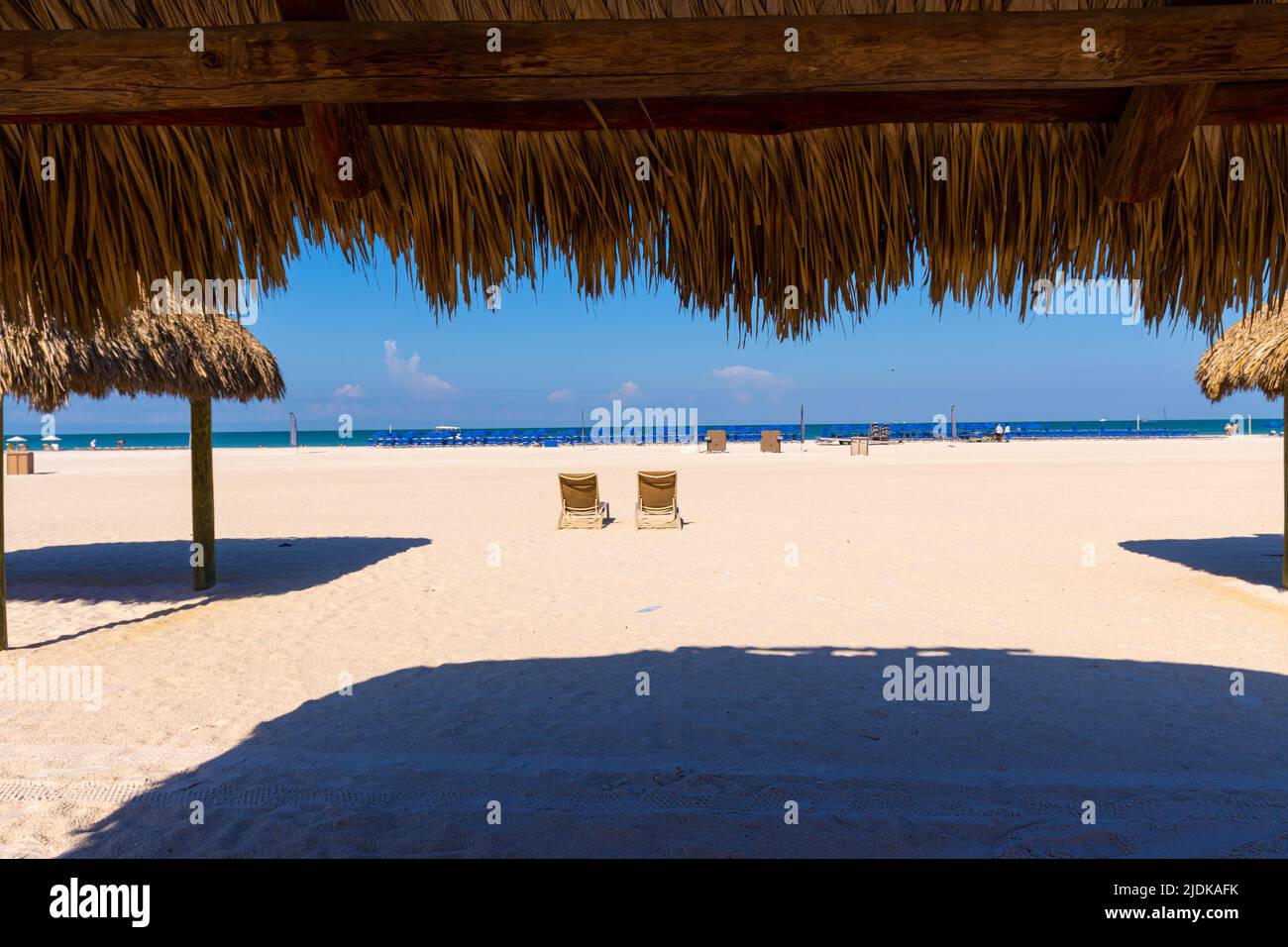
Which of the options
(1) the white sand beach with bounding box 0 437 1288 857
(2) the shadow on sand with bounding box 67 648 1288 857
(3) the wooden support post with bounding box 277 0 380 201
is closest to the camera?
(3) the wooden support post with bounding box 277 0 380 201

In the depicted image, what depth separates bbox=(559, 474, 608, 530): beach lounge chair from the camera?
10.3 m

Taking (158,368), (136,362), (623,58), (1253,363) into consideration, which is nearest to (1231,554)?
(1253,363)

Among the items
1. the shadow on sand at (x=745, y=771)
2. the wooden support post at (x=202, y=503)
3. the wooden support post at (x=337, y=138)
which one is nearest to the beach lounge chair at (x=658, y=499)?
the wooden support post at (x=202, y=503)

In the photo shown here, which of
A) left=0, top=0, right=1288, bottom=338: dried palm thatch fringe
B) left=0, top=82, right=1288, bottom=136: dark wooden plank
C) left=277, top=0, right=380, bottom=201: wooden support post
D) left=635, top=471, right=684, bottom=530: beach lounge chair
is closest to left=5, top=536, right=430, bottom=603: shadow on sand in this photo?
left=635, top=471, right=684, bottom=530: beach lounge chair

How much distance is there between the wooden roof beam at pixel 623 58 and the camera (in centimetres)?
159

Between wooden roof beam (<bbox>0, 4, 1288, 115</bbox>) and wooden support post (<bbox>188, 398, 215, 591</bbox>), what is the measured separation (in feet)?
20.3

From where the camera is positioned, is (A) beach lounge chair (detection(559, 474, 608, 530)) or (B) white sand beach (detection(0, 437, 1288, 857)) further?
(A) beach lounge chair (detection(559, 474, 608, 530))

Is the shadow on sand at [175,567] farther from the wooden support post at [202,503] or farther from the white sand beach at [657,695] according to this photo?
the wooden support post at [202,503]

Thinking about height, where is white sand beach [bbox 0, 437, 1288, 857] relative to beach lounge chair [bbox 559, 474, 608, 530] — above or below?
below

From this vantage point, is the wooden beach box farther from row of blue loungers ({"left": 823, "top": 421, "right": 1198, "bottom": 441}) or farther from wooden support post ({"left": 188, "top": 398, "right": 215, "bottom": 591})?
row of blue loungers ({"left": 823, "top": 421, "right": 1198, "bottom": 441})

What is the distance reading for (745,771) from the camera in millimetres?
3168

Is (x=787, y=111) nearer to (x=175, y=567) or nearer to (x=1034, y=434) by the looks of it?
(x=175, y=567)

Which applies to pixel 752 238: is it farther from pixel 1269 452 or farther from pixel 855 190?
pixel 1269 452

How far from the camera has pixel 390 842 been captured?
105 inches
